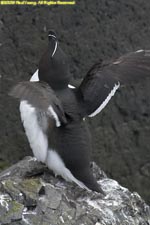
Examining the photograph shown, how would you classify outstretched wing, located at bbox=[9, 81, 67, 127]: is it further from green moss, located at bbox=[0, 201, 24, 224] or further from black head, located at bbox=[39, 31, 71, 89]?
green moss, located at bbox=[0, 201, 24, 224]

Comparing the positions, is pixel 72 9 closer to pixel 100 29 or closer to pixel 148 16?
pixel 100 29

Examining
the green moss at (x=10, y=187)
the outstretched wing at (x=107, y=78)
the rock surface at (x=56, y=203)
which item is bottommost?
the rock surface at (x=56, y=203)

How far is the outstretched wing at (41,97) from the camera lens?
14.3ft

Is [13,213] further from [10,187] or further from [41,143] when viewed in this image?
[41,143]

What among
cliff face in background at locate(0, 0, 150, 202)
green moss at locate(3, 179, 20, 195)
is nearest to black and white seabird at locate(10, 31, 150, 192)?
green moss at locate(3, 179, 20, 195)

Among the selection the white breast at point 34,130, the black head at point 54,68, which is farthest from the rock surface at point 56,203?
the black head at point 54,68

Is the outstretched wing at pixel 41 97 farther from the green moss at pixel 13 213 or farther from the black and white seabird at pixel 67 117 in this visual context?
the green moss at pixel 13 213

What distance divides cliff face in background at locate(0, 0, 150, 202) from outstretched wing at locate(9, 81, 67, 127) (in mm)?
1621

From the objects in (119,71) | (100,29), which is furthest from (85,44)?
(119,71)

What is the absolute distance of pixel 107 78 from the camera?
516 cm

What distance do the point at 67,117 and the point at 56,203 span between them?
20.6 inches

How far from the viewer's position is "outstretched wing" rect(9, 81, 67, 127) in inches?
172

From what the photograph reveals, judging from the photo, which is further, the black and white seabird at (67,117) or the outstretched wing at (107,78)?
the outstretched wing at (107,78)

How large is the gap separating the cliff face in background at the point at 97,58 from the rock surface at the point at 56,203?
121cm
